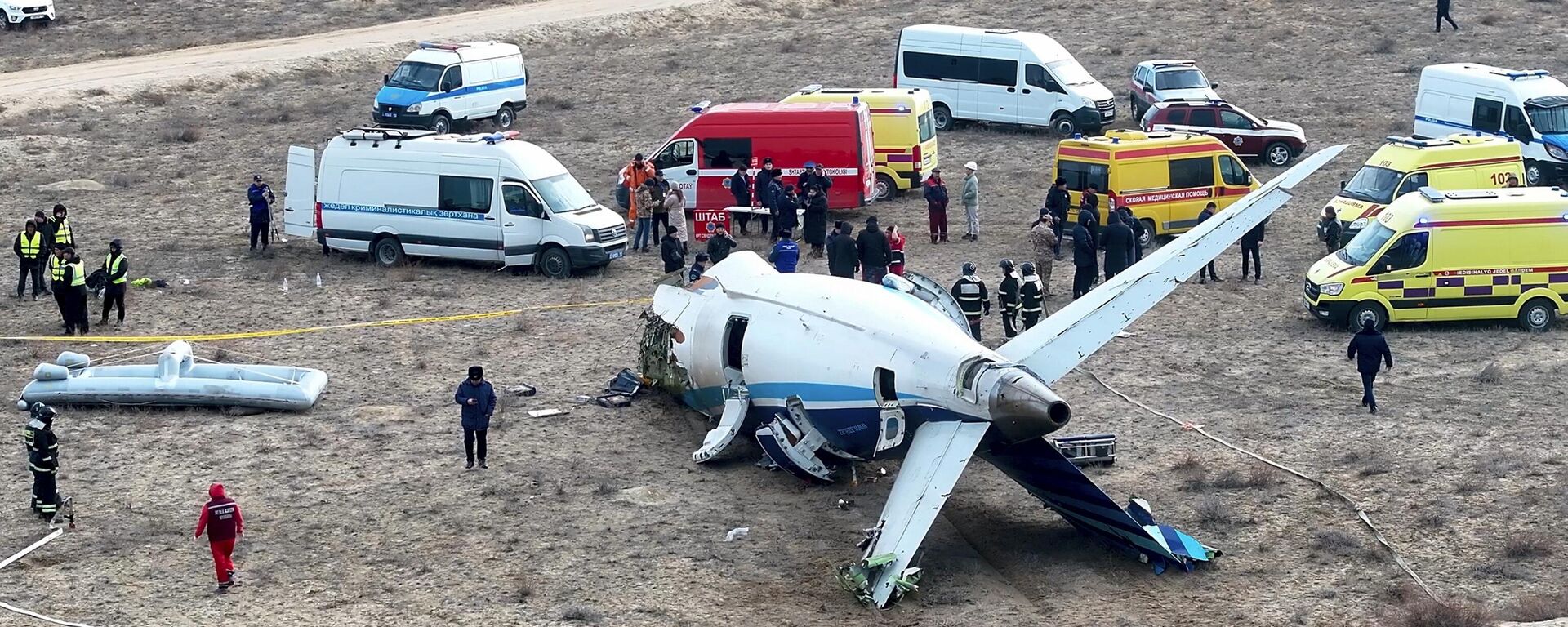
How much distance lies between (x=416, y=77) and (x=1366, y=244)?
74.4 feet

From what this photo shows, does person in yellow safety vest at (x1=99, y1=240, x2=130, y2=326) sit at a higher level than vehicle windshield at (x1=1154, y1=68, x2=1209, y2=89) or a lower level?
lower

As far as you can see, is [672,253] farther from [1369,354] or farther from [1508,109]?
[1508,109]

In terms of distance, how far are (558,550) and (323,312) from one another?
10.8 metres

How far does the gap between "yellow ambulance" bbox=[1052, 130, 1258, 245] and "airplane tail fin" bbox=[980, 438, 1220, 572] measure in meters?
14.7

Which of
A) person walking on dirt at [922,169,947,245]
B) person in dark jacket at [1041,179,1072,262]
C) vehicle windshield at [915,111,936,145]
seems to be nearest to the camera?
person in dark jacket at [1041,179,1072,262]

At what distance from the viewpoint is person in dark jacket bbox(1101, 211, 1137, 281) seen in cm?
2791

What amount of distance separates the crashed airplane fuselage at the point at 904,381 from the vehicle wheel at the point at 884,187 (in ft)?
46.1

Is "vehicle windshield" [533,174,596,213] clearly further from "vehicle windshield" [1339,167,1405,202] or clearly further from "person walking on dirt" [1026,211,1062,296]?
"vehicle windshield" [1339,167,1405,202]

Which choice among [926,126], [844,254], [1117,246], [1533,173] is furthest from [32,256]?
[1533,173]

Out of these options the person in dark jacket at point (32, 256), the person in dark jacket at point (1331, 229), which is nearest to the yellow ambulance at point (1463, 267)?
the person in dark jacket at point (1331, 229)

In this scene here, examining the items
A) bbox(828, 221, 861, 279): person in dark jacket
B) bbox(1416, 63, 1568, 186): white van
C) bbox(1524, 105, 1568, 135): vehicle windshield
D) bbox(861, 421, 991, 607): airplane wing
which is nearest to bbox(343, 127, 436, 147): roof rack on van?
bbox(828, 221, 861, 279): person in dark jacket

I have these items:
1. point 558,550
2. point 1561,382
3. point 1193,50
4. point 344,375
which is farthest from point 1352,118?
point 558,550

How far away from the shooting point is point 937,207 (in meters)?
31.8

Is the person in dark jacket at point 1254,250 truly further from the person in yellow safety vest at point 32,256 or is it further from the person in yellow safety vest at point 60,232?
the person in yellow safety vest at point 32,256
